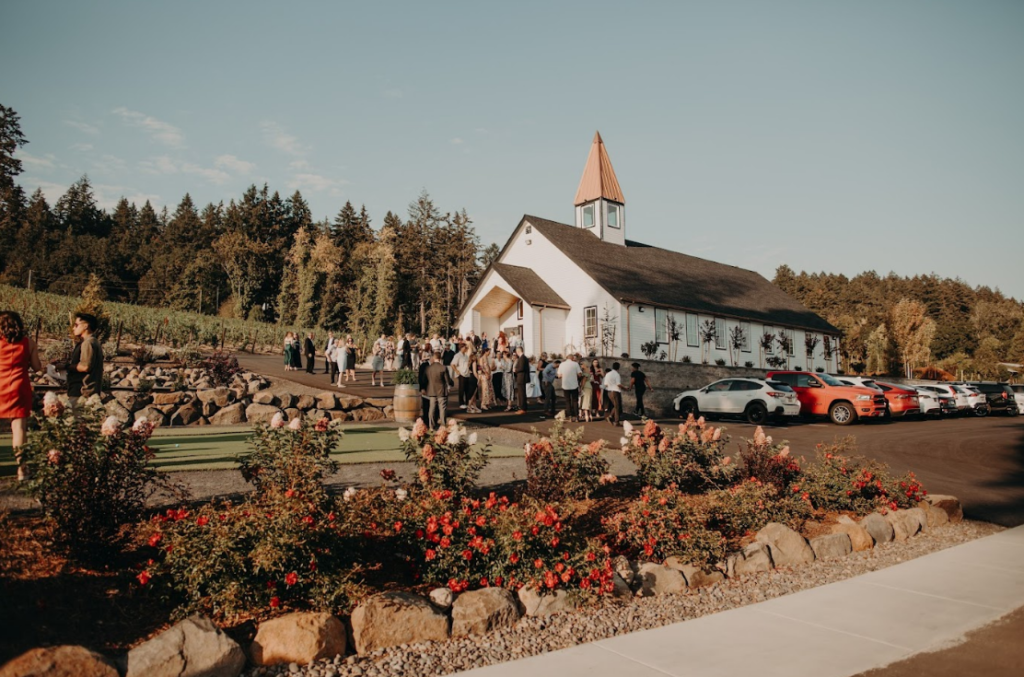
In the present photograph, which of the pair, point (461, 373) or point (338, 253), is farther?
point (338, 253)

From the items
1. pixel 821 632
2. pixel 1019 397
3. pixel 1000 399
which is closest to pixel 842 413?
pixel 1000 399

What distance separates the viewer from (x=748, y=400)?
21422 millimetres

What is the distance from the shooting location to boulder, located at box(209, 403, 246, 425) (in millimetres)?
15352

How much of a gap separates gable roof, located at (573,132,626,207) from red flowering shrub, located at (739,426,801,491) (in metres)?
31.6

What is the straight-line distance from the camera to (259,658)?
433 cm

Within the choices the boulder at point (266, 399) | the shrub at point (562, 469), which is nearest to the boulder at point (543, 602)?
the shrub at point (562, 469)

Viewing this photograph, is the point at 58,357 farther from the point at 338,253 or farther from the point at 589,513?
the point at 338,253

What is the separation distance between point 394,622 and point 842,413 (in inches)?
798

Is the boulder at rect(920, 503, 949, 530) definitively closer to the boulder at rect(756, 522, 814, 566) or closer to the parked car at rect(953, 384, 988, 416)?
the boulder at rect(756, 522, 814, 566)

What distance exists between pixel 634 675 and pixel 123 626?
3.34 metres

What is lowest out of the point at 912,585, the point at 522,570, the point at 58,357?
the point at 912,585

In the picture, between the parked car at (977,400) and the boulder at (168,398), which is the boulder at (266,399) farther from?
the parked car at (977,400)

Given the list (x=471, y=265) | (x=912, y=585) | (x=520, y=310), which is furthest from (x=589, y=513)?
(x=471, y=265)

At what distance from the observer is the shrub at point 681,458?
27.2 feet
